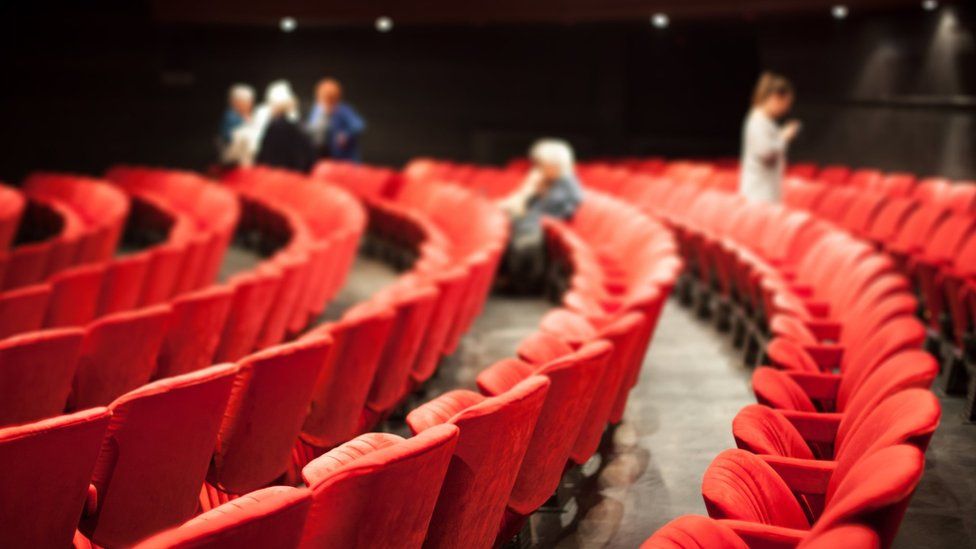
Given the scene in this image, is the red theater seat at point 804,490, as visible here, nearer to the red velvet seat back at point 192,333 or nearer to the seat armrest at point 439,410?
the seat armrest at point 439,410

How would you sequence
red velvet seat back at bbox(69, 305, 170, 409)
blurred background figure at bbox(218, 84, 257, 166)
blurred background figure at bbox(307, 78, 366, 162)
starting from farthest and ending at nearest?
1. blurred background figure at bbox(218, 84, 257, 166)
2. blurred background figure at bbox(307, 78, 366, 162)
3. red velvet seat back at bbox(69, 305, 170, 409)

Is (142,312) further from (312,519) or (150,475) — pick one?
(312,519)

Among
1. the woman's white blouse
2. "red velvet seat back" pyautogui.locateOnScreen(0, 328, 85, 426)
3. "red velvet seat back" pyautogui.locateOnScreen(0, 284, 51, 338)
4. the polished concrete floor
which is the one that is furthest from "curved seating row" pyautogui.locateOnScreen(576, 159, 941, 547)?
"red velvet seat back" pyautogui.locateOnScreen(0, 284, 51, 338)

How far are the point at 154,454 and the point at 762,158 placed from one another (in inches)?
149

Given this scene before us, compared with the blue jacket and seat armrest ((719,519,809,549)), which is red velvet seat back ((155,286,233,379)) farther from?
the blue jacket

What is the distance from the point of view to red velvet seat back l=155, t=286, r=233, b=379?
267 cm

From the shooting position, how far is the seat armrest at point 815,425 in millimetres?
2064

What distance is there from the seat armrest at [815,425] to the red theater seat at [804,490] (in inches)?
10.5

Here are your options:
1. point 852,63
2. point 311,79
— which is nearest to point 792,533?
point 852,63

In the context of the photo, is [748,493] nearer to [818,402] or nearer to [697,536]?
[697,536]

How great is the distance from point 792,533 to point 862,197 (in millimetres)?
4133

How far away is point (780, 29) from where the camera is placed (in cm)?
847

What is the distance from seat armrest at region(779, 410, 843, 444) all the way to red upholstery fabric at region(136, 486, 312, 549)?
1139 mm

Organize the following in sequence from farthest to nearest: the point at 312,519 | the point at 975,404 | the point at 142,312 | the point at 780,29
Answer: the point at 780,29 < the point at 975,404 < the point at 142,312 < the point at 312,519
